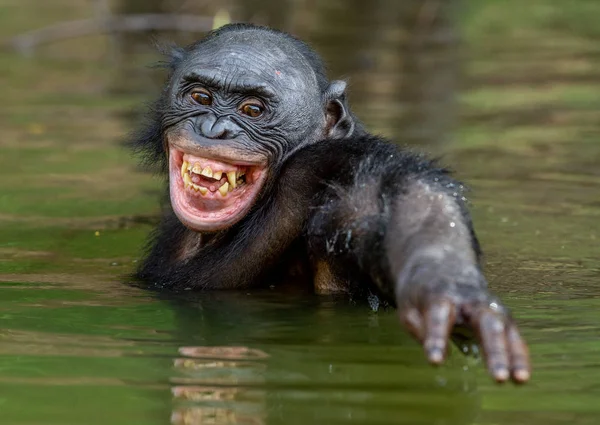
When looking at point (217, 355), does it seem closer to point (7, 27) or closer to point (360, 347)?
point (360, 347)

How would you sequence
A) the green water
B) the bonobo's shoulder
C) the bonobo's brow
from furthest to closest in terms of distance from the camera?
the bonobo's brow < the bonobo's shoulder < the green water

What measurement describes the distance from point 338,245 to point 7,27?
1452 cm

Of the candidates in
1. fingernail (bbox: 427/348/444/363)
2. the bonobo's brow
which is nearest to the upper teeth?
the bonobo's brow

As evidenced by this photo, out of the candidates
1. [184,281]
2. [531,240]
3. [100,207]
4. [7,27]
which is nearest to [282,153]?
[184,281]

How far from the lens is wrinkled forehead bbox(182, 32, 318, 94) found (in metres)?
6.85

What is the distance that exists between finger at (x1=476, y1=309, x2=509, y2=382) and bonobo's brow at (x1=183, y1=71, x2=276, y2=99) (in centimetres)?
284

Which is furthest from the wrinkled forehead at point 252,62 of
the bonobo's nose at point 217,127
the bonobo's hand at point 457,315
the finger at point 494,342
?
the finger at point 494,342

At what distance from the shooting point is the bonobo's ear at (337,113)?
7.17 m

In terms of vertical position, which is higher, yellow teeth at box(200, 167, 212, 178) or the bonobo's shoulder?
the bonobo's shoulder

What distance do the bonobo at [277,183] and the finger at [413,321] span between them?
0.34m

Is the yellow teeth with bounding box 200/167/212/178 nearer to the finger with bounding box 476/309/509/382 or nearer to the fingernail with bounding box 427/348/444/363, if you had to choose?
the finger with bounding box 476/309/509/382

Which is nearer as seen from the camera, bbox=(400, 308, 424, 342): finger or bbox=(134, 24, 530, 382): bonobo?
bbox=(400, 308, 424, 342): finger

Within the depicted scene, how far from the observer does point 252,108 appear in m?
6.90

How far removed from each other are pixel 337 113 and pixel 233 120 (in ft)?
2.38
